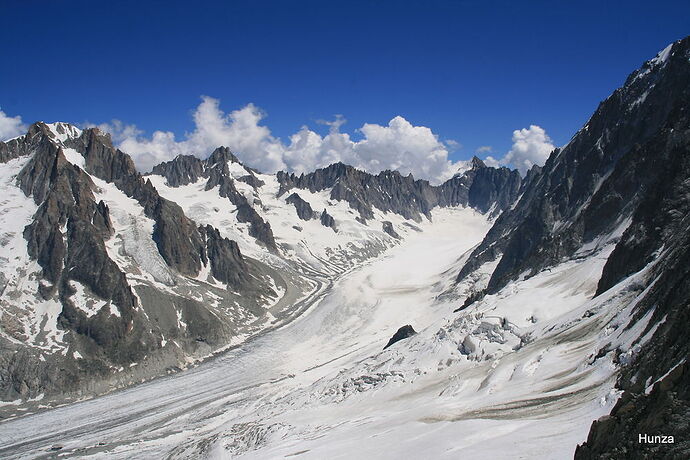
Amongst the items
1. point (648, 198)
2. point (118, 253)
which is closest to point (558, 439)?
point (648, 198)

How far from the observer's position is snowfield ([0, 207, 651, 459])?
102ft

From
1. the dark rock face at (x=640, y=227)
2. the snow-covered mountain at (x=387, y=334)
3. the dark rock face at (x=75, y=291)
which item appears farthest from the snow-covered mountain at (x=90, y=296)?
the dark rock face at (x=640, y=227)

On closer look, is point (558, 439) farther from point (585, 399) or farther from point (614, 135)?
point (614, 135)

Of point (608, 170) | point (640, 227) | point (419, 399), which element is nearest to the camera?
point (419, 399)

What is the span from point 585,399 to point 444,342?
37080 mm

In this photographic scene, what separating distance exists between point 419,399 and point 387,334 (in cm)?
9978

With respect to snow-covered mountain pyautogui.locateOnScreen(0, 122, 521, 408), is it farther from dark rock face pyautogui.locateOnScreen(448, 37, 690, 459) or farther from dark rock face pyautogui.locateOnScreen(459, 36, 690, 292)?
dark rock face pyautogui.locateOnScreen(448, 37, 690, 459)

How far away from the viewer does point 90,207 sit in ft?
581

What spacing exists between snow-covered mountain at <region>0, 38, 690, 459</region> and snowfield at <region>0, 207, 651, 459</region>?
311 mm

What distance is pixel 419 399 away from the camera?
52.7m
